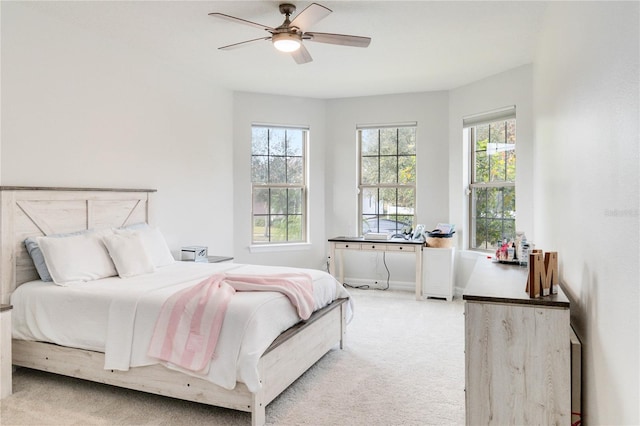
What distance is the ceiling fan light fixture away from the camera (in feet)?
10.3

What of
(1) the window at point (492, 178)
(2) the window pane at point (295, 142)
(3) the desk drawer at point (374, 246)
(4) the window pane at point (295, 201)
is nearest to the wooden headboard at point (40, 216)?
(4) the window pane at point (295, 201)

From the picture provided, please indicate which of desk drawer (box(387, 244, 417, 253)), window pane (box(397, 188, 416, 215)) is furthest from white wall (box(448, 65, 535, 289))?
desk drawer (box(387, 244, 417, 253))

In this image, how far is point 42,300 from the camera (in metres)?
2.92

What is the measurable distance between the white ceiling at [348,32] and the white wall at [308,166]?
476 millimetres

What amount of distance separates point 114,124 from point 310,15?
7.32 ft

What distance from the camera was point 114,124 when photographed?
13.1ft

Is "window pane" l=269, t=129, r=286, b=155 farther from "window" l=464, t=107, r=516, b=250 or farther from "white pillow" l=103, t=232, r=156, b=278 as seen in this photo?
"white pillow" l=103, t=232, r=156, b=278

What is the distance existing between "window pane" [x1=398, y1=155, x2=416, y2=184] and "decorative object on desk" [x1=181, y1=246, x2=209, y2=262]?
293 centimetres

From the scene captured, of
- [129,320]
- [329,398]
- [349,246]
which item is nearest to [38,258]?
[129,320]

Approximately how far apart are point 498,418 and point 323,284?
1625 millimetres

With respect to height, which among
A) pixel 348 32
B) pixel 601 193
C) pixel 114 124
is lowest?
pixel 601 193

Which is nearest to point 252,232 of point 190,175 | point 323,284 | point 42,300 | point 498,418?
point 190,175

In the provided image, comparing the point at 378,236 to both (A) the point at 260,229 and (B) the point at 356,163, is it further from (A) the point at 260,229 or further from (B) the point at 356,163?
(A) the point at 260,229

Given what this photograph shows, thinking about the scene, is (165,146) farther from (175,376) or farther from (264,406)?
(264,406)
